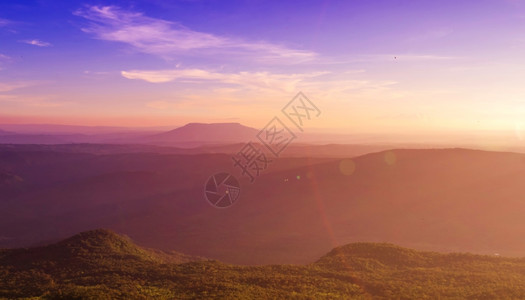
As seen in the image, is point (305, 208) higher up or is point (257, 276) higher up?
point (257, 276)

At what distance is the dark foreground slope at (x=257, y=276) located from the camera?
14359mm

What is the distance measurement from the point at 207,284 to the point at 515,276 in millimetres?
15302

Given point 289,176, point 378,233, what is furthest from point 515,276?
point 289,176

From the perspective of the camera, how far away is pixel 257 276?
17.3 metres

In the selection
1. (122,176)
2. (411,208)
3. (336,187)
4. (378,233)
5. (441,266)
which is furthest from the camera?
(122,176)

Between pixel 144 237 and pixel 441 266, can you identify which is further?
pixel 144 237

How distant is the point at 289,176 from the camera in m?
64.1

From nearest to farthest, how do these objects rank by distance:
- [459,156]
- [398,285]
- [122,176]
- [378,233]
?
1. [398,285]
2. [378,233]
3. [459,156]
4. [122,176]

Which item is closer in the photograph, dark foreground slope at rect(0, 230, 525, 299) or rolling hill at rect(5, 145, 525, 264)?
dark foreground slope at rect(0, 230, 525, 299)

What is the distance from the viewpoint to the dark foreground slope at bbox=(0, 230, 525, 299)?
14.4 m

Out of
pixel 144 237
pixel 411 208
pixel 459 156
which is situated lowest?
pixel 144 237

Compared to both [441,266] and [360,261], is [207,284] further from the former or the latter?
[441,266]

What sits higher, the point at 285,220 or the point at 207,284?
the point at 207,284

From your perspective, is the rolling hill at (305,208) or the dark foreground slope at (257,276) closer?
the dark foreground slope at (257,276)
